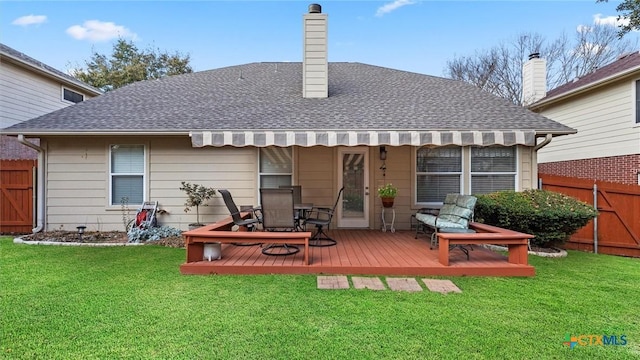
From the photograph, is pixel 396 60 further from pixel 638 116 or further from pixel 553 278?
pixel 553 278

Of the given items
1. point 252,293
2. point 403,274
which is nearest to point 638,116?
point 403,274

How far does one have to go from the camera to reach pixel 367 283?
17.1ft

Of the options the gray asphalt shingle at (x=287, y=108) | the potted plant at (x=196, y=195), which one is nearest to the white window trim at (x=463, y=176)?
the gray asphalt shingle at (x=287, y=108)

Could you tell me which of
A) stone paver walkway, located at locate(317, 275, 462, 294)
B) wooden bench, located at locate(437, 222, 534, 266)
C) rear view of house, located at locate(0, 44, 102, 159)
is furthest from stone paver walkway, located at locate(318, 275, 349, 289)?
rear view of house, located at locate(0, 44, 102, 159)

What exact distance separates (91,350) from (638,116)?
15706mm

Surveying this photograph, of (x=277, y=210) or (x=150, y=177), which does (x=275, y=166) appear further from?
(x=150, y=177)

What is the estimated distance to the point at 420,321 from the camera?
387cm

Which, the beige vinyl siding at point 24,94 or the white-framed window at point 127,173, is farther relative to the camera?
the beige vinyl siding at point 24,94

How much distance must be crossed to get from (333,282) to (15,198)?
10.7 meters

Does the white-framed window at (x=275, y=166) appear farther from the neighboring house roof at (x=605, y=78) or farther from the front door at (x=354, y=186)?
the neighboring house roof at (x=605, y=78)

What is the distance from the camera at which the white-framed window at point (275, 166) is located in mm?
9664

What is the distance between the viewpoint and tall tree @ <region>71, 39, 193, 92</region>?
26.0m

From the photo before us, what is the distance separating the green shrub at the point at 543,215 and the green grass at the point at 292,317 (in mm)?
1621

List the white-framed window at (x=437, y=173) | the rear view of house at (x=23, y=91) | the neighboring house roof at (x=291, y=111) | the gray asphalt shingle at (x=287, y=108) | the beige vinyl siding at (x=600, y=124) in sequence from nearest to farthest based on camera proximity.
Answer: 1. the neighboring house roof at (x=291, y=111)
2. the gray asphalt shingle at (x=287, y=108)
3. the white-framed window at (x=437, y=173)
4. the beige vinyl siding at (x=600, y=124)
5. the rear view of house at (x=23, y=91)
